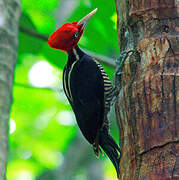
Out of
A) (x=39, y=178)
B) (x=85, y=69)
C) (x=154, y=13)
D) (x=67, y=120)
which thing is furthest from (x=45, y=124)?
(x=154, y=13)

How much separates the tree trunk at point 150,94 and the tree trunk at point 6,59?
1.09m

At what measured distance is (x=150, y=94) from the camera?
2514 millimetres

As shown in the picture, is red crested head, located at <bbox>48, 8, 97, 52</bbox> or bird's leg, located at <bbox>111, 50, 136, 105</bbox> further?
red crested head, located at <bbox>48, 8, 97, 52</bbox>

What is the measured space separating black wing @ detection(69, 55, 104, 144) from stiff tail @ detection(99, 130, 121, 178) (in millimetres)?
85

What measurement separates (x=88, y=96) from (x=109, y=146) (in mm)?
518

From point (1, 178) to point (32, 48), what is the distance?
2.02 metres

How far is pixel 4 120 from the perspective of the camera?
346 cm

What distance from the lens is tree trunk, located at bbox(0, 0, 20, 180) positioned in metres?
3.40

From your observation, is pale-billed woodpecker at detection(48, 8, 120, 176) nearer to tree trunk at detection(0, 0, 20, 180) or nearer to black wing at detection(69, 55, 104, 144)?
black wing at detection(69, 55, 104, 144)

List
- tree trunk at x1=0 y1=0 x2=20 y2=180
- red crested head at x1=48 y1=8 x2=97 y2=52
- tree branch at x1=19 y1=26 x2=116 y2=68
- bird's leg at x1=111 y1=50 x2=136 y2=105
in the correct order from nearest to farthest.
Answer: bird's leg at x1=111 y1=50 x2=136 y2=105
tree trunk at x1=0 y1=0 x2=20 y2=180
red crested head at x1=48 y1=8 x2=97 y2=52
tree branch at x1=19 y1=26 x2=116 y2=68

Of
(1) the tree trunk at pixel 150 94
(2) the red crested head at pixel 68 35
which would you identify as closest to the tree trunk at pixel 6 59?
(2) the red crested head at pixel 68 35

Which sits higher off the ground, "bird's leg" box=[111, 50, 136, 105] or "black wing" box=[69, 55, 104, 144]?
"bird's leg" box=[111, 50, 136, 105]

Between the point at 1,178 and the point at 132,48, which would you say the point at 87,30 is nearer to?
the point at 132,48

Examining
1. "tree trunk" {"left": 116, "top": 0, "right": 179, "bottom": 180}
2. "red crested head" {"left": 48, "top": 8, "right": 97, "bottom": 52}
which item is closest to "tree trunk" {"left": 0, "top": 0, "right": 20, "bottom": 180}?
"red crested head" {"left": 48, "top": 8, "right": 97, "bottom": 52}
